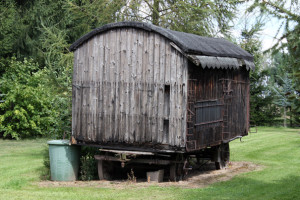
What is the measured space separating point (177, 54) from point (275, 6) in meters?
6.07

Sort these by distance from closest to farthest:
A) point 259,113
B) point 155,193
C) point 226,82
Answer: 1. point 155,193
2. point 226,82
3. point 259,113

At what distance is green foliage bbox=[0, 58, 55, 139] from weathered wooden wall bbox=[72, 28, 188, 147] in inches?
469

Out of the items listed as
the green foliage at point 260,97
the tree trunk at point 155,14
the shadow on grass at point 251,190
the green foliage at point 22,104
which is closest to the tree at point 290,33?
the shadow on grass at point 251,190

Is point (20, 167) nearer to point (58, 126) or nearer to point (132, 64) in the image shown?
point (58, 126)

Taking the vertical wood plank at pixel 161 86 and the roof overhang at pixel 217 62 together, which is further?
the vertical wood plank at pixel 161 86

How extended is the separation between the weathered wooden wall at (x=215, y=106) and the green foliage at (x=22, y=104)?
12044 millimetres

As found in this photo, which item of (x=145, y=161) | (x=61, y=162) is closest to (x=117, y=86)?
(x=145, y=161)

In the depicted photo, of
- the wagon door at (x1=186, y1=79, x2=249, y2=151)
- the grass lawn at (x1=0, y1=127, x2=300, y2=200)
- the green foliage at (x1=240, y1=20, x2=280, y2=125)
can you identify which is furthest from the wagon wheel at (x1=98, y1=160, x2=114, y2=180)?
the green foliage at (x1=240, y1=20, x2=280, y2=125)

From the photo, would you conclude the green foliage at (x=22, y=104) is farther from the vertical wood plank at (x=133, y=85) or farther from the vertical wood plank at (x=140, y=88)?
the vertical wood plank at (x=140, y=88)

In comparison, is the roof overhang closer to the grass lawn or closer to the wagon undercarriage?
the wagon undercarriage

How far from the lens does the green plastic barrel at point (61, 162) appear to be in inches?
563

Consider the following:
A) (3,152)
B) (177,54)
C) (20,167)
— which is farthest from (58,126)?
(3,152)

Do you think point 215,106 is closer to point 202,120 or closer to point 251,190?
point 202,120

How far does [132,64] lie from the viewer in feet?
46.1
